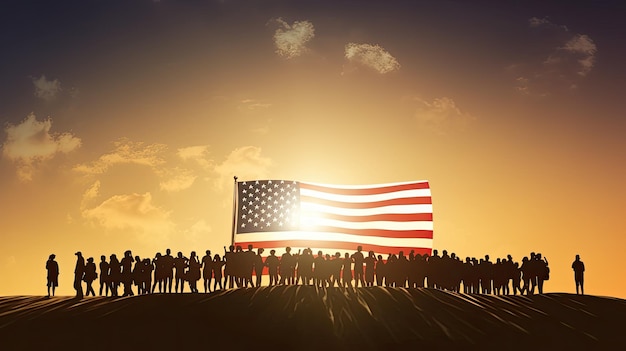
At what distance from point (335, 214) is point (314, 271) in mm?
4258

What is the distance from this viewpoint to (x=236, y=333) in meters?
24.5

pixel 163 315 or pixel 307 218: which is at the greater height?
pixel 307 218

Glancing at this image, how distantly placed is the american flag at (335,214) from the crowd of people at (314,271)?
1.36 m

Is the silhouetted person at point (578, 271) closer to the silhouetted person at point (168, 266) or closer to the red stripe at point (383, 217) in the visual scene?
the red stripe at point (383, 217)

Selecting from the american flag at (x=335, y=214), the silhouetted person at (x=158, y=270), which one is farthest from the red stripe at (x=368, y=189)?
the silhouetted person at (x=158, y=270)

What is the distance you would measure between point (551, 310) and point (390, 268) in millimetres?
7837

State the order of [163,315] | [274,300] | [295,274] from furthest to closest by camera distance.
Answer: [295,274] → [274,300] → [163,315]

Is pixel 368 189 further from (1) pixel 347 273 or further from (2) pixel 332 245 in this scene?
(1) pixel 347 273

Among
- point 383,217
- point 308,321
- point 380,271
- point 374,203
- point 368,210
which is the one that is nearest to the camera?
point 308,321

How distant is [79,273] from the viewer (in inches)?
1241

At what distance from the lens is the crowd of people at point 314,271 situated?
32.0m

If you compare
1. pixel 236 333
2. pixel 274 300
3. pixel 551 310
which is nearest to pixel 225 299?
pixel 274 300

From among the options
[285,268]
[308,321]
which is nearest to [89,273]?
[285,268]

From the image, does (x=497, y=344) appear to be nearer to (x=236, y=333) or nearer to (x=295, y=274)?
(x=236, y=333)
